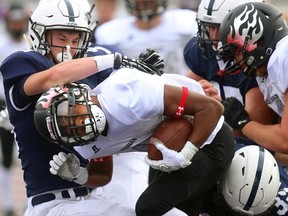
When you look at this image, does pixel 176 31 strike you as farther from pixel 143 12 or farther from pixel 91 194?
pixel 91 194

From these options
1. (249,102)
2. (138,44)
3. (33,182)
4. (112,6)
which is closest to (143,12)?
(138,44)

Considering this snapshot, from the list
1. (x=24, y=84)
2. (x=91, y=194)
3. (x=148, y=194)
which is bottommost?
(x=91, y=194)

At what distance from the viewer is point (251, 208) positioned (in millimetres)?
4961

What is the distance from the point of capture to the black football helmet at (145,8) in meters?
8.21

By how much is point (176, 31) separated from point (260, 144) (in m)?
3.29

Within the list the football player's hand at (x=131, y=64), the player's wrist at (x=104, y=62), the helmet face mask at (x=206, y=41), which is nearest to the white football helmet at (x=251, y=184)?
the football player's hand at (x=131, y=64)

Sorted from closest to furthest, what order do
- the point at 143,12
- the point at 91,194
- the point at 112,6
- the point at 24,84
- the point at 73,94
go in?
the point at 73,94 < the point at 24,84 < the point at 91,194 < the point at 143,12 < the point at 112,6

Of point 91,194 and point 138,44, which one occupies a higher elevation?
point 91,194

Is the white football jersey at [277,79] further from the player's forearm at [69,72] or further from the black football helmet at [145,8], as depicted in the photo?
the black football helmet at [145,8]

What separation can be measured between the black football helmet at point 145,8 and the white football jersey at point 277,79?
2983 millimetres

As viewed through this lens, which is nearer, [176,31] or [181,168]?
[181,168]

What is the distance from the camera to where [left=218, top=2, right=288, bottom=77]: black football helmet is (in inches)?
206

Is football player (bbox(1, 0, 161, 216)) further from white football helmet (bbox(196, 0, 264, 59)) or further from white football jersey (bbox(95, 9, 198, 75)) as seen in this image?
white football jersey (bbox(95, 9, 198, 75))

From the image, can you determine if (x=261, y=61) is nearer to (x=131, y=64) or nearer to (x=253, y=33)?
(x=253, y=33)
